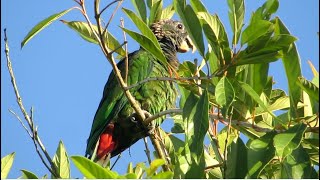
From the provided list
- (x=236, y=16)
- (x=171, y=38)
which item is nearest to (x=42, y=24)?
(x=236, y=16)

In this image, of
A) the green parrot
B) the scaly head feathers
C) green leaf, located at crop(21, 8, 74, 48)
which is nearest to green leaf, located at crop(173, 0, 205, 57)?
green leaf, located at crop(21, 8, 74, 48)

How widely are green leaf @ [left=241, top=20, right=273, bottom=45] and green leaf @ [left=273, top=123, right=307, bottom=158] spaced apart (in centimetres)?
33

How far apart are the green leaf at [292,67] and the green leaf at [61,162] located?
91cm

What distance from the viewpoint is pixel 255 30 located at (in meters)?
1.91

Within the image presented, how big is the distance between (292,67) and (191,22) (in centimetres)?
40

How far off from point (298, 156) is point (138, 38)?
641 mm

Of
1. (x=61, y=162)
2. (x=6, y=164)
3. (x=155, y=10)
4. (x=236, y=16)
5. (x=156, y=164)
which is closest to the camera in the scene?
(x=156, y=164)

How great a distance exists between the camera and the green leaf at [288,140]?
1.68m

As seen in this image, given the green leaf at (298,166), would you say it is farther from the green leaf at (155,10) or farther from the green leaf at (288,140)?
the green leaf at (155,10)

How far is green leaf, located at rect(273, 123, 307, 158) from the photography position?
1.68m

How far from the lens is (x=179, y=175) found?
1917 mm

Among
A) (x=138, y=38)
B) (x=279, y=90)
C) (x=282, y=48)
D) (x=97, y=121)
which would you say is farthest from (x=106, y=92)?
(x=282, y=48)

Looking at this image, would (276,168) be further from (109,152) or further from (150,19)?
(109,152)

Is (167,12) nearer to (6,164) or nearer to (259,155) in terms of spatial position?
(6,164)
